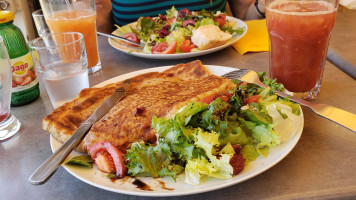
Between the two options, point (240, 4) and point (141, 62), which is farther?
point (240, 4)

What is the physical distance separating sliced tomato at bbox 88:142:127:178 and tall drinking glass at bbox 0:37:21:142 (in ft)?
1.52

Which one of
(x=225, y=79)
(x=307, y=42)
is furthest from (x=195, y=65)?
(x=307, y=42)

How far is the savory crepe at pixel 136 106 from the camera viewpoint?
3.42ft

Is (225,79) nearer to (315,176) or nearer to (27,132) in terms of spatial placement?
(315,176)

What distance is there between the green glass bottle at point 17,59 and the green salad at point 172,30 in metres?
0.70

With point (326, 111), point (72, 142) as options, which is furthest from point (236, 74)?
point (72, 142)

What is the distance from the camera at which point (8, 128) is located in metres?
1.27

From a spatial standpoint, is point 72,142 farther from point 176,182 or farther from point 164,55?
point 164,55

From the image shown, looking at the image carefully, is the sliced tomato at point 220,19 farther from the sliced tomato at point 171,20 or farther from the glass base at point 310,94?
the glass base at point 310,94

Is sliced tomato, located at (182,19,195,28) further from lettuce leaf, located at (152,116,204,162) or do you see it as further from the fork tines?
lettuce leaf, located at (152,116,204,162)

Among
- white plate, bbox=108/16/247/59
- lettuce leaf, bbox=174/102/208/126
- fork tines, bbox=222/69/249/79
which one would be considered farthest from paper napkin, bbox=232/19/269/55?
lettuce leaf, bbox=174/102/208/126

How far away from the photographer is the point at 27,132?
4.24 ft

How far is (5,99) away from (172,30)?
1.18 m

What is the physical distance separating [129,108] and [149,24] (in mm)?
1226
